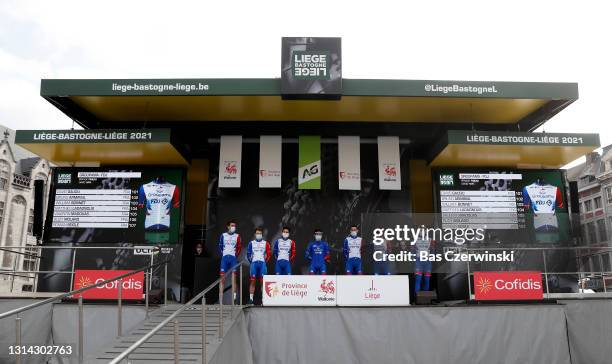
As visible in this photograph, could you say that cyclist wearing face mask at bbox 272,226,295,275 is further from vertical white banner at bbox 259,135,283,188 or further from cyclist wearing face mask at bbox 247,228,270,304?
vertical white banner at bbox 259,135,283,188

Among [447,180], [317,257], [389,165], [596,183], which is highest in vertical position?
[596,183]

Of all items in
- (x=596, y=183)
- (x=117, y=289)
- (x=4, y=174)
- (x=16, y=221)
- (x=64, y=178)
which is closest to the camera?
(x=117, y=289)

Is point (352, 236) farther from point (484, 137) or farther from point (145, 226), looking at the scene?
point (145, 226)

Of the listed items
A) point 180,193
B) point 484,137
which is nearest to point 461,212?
point 484,137

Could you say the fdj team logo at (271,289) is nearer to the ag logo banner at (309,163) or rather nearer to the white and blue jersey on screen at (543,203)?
the ag logo banner at (309,163)

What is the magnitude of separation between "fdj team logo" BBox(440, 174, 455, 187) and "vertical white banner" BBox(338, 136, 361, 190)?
93.4 inches

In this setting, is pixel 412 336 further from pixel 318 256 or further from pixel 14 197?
pixel 14 197

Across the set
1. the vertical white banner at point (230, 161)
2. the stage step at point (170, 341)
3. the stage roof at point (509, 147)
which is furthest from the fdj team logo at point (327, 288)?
the vertical white banner at point (230, 161)

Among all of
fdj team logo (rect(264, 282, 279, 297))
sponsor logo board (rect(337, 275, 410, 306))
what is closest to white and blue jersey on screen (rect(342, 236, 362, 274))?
sponsor logo board (rect(337, 275, 410, 306))

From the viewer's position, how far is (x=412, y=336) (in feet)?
36.3

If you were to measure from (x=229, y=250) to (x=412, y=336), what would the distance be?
5500 mm

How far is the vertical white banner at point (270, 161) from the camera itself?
1578 cm

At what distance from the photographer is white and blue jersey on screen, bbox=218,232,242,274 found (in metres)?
14.4

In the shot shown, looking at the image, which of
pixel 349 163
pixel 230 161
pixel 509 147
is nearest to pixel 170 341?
pixel 230 161
